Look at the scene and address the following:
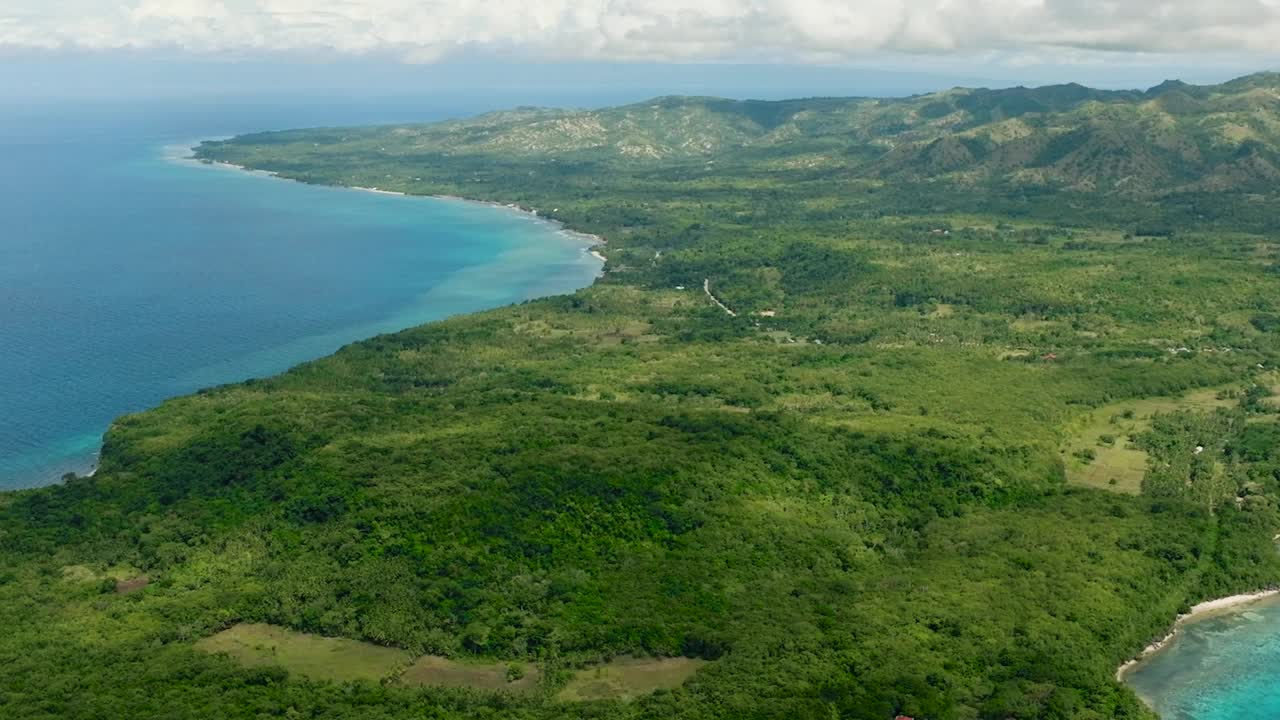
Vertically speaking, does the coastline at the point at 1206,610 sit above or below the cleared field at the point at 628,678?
below

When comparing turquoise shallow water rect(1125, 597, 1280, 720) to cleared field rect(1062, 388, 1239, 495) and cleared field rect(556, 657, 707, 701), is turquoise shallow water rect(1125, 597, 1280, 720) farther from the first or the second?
cleared field rect(556, 657, 707, 701)

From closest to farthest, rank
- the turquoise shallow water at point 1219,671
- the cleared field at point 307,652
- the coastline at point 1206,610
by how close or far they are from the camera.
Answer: the cleared field at point 307,652 < the turquoise shallow water at point 1219,671 < the coastline at point 1206,610

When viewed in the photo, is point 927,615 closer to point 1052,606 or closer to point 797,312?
point 1052,606

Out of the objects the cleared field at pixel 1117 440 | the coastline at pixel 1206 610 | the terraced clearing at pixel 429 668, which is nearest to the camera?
the terraced clearing at pixel 429 668

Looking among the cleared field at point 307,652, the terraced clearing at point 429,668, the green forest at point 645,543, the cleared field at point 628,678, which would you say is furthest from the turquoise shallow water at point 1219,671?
the cleared field at point 307,652

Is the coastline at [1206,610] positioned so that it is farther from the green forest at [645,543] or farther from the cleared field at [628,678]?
the cleared field at [628,678]

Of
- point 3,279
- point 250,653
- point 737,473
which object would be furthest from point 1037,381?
point 3,279

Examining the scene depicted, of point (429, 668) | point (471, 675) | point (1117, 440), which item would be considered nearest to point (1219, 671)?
point (1117, 440)

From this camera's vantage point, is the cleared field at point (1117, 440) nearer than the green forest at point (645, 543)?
No
